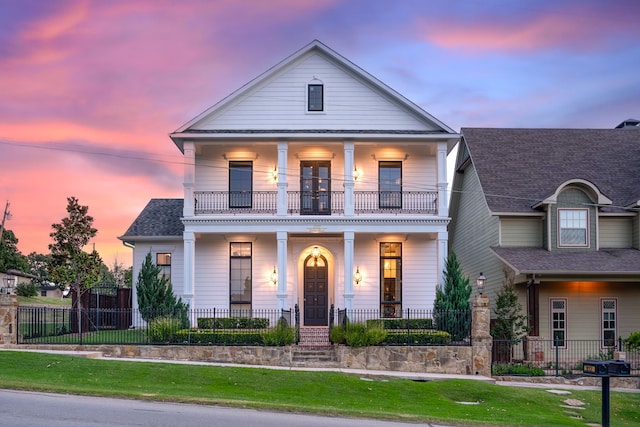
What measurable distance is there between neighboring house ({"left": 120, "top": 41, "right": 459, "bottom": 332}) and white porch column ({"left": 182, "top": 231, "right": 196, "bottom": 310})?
36 millimetres

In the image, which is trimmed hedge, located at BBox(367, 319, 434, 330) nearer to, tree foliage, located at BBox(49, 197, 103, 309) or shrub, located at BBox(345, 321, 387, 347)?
shrub, located at BBox(345, 321, 387, 347)

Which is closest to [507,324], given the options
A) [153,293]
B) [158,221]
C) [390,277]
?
[390,277]

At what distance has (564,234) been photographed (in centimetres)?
2648

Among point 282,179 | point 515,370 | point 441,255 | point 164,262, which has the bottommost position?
point 515,370

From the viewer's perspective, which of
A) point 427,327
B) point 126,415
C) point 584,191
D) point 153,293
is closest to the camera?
point 126,415

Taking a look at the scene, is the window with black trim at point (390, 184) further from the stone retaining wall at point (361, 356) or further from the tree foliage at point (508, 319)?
the stone retaining wall at point (361, 356)

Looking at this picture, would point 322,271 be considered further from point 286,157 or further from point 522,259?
point 522,259

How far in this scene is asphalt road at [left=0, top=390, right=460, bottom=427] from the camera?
37.8 ft

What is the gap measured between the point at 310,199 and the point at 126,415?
16.0 m

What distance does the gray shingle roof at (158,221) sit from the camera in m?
28.4

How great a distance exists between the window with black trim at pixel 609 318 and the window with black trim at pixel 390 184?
831 centimetres

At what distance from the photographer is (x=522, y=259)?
1000 inches

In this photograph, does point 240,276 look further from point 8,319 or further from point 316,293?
point 8,319

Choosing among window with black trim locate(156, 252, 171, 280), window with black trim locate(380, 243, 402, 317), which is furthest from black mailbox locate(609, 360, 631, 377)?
window with black trim locate(156, 252, 171, 280)
